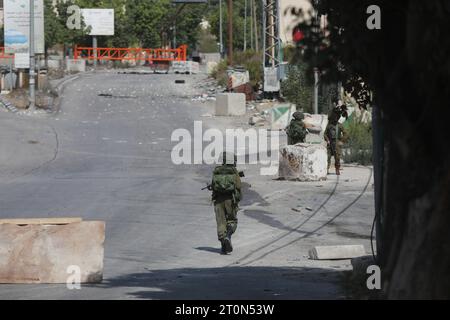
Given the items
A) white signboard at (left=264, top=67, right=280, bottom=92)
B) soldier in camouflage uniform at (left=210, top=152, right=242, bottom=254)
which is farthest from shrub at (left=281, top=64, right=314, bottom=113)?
soldier in camouflage uniform at (left=210, top=152, right=242, bottom=254)

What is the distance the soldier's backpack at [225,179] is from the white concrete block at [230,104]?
32.0m

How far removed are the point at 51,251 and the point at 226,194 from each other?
4271 millimetres

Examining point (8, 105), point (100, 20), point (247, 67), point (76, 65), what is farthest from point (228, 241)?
point (100, 20)

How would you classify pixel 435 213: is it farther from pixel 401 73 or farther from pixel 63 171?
pixel 63 171

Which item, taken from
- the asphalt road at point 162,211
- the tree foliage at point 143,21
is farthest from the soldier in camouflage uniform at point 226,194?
the tree foliage at point 143,21

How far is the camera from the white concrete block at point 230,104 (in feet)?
164

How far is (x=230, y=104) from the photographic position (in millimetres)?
49969

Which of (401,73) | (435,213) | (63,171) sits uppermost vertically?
(401,73)

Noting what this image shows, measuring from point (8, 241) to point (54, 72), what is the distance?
211 ft

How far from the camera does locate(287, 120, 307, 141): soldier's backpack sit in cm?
2938

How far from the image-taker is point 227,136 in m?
42.4

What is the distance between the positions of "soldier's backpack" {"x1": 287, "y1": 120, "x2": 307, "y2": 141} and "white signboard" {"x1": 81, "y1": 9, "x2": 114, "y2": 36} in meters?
92.2

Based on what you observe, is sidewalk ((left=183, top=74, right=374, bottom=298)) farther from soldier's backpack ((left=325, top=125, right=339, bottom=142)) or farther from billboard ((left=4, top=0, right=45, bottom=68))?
billboard ((left=4, top=0, right=45, bottom=68))
